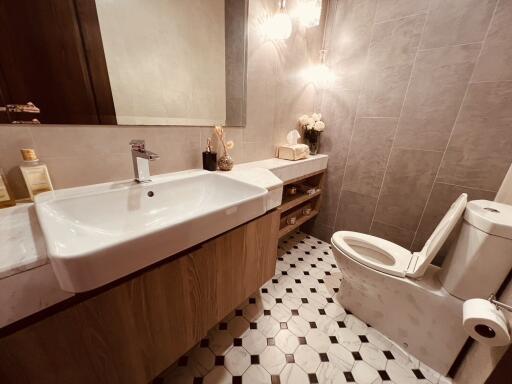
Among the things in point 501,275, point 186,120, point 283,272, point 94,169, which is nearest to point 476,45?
point 501,275

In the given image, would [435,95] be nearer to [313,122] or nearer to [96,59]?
[313,122]

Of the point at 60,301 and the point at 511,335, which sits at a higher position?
the point at 60,301

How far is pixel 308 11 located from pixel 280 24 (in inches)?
11.5

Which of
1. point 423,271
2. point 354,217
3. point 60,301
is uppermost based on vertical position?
point 60,301

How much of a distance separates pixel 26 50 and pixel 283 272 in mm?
1745

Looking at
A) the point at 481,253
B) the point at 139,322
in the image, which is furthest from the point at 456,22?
the point at 139,322

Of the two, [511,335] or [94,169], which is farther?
[94,169]

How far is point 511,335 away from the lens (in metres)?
0.57

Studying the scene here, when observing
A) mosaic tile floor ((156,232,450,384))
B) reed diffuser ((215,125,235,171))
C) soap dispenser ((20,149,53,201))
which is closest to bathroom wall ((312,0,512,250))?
mosaic tile floor ((156,232,450,384))

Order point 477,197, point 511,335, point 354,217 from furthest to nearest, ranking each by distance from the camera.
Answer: point 354,217
point 477,197
point 511,335

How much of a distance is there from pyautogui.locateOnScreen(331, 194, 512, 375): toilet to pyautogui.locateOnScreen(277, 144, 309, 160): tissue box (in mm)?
661

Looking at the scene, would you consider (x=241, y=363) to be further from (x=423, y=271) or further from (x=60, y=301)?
(x=423, y=271)

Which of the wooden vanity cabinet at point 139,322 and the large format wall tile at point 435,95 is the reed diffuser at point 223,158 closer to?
the wooden vanity cabinet at point 139,322

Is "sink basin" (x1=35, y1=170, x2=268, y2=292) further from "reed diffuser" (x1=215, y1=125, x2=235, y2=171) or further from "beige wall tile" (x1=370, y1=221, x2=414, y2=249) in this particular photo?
"beige wall tile" (x1=370, y1=221, x2=414, y2=249)
